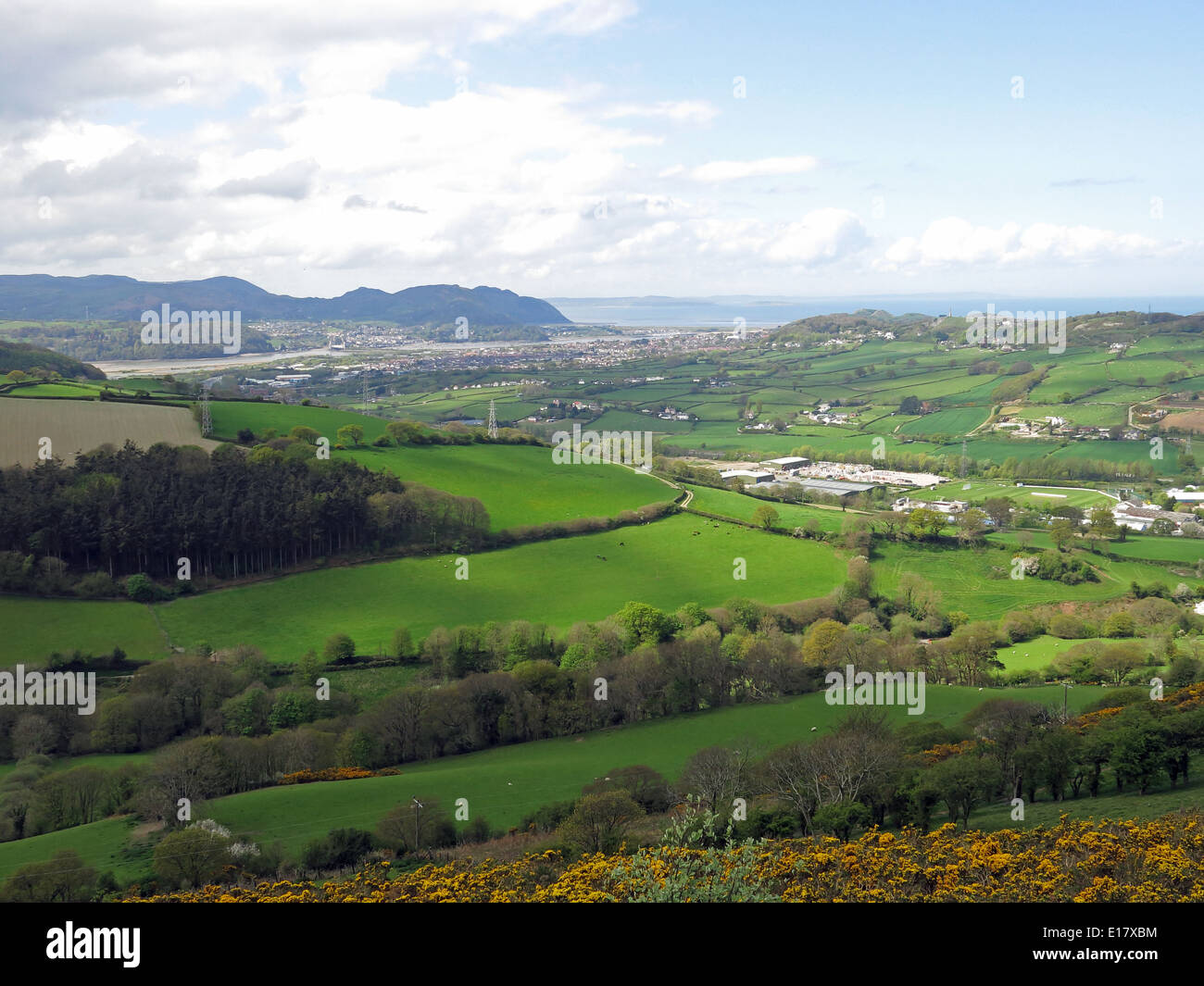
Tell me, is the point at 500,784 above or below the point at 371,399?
below

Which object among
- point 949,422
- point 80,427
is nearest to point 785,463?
point 949,422

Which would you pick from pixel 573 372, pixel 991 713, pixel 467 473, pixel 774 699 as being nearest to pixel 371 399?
pixel 573 372

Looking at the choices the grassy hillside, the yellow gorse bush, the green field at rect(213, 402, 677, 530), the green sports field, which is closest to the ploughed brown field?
the green field at rect(213, 402, 677, 530)

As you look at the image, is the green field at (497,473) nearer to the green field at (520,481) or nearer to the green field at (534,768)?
the green field at (520,481)

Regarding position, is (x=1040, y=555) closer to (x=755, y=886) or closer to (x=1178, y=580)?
(x=1178, y=580)

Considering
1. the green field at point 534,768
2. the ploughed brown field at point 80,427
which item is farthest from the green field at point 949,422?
the ploughed brown field at point 80,427

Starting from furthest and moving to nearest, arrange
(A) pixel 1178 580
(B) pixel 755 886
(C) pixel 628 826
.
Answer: (A) pixel 1178 580 < (C) pixel 628 826 < (B) pixel 755 886

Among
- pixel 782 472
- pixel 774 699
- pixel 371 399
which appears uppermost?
pixel 371 399
